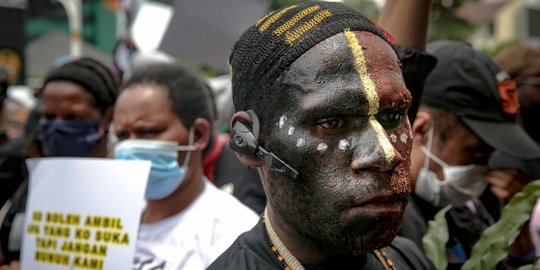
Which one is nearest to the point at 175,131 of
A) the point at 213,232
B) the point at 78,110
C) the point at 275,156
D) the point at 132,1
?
the point at 213,232

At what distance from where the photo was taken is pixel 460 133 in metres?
3.28

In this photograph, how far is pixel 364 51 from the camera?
71.5 inches

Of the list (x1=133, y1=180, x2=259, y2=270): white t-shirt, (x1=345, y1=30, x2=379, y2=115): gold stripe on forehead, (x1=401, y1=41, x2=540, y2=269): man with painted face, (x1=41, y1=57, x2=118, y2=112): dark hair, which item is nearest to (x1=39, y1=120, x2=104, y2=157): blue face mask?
(x1=41, y1=57, x2=118, y2=112): dark hair

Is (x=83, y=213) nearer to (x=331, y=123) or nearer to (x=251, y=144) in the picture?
(x=251, y=144)

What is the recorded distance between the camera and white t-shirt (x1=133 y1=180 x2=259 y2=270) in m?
2.91

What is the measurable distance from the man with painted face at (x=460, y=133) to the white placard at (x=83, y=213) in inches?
51.4

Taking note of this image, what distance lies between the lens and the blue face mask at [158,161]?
10.8ft

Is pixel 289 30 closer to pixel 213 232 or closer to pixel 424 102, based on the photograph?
pixel 213 232

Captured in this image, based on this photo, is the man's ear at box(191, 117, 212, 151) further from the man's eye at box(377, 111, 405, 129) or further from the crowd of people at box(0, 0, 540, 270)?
the man's eye at box(377, 111, 405, 129)

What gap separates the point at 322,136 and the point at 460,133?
169cm

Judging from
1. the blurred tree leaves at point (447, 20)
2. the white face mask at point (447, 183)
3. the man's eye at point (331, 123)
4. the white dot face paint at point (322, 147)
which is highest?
the man's eye at point (331, 123)

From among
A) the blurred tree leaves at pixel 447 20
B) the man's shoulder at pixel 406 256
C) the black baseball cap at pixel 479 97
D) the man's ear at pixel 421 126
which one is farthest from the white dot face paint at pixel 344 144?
the blurred tree leaves at pixel 447 20

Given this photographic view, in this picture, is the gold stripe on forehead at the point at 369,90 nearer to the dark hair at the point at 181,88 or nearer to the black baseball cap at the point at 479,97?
the black baseball cap at the point at 479,97

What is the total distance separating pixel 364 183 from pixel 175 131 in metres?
1.80
